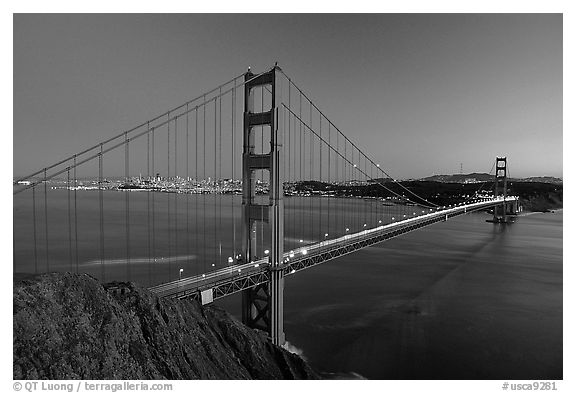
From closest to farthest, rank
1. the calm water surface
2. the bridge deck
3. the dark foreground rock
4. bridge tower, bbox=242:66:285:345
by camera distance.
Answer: the dark foreground rock < the bridge deck < bridge tower, bbox=242:66:285:345 < the calm water surface

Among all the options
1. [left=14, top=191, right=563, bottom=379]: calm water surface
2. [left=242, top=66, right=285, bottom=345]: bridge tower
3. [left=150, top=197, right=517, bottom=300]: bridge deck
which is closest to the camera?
[left=150, top=197, right=517, bottom=300]: bridge deck

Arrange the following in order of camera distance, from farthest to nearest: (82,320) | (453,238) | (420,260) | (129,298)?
(453,238) < (420,260) < (129,298) < (82,320)

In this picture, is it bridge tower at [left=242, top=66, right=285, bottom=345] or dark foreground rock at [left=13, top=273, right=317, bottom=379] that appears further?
bridge tower at [left=242, top=66, right=285, bottom=345]

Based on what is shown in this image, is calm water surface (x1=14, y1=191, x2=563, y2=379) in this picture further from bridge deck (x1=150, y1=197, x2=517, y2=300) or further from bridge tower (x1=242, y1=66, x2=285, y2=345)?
bridge deck (x1=150, y1=197, x2=517, y2=300)

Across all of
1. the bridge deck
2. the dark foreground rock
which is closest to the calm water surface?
the bridge deck

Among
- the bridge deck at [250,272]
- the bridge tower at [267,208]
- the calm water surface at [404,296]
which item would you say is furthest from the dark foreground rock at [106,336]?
the calm water surface at [404,296]

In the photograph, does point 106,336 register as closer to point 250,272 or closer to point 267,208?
point 250,272
